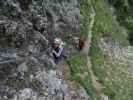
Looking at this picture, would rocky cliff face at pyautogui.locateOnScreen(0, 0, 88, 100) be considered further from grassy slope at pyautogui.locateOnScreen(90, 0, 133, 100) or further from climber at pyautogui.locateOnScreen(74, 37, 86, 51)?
grassy slope at pyautogui.locateOnScreen(90, 0, 133, 100)

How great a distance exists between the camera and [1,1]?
16.2 metres

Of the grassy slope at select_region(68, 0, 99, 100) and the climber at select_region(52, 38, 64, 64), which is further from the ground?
the climber at select_region(52, 38, 64, 64)

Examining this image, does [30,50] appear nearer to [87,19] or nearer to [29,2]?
[29,2]

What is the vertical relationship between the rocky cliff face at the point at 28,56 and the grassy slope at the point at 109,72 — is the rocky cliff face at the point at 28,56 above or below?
above

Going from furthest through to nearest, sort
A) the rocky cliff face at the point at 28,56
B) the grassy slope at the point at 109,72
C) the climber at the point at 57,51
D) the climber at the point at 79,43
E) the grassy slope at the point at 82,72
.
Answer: the grassy slope at the point at 109,72 < the climber at the point at 79,43 < the grassy slope at the point at 82,72 < the climber at the point at 57,51 < the rocky cliff face at the point at 28,56

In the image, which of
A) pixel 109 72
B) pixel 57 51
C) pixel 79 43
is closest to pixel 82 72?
pixel 79 43

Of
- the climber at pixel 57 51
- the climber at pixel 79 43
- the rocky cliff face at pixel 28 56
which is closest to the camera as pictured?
the rocky cliff face at pixel 28 56

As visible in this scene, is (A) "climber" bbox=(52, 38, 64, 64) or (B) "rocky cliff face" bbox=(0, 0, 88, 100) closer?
(B) "rocky cliff face" bbox=(0, 0, 88, 100)

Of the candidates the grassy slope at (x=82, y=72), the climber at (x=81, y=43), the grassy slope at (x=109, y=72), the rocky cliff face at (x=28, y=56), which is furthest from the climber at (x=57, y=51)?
the grassy slope at (x=109, y=72)

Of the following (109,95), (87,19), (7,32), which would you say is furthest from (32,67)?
(87,19)

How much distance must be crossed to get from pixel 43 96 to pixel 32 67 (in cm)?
138

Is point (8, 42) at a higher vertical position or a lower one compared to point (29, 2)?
lower

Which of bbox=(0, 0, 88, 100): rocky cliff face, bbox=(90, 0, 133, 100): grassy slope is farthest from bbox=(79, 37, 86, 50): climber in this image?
bbox=(0, 0, 88, 100): rocky cliff face

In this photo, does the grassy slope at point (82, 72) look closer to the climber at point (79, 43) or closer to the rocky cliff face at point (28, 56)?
the climber at point (79, 43)
